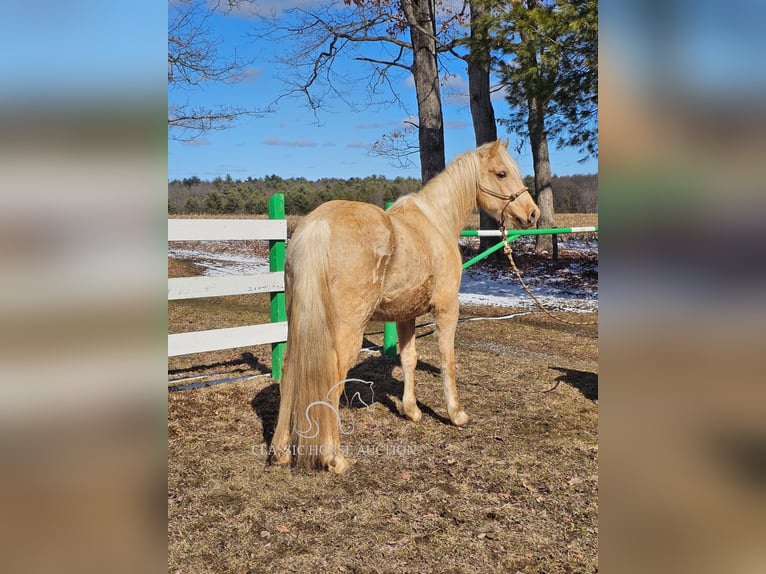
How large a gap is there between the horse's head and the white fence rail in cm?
193

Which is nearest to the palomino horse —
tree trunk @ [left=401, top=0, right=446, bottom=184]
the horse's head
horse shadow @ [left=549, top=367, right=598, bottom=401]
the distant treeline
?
the horse's head

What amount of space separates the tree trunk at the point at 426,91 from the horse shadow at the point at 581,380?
5615 mm

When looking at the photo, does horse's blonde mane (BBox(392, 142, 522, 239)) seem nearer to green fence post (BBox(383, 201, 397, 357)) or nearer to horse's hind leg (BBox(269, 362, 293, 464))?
horse's hind leg (BBox(269, 362, 293, 464))

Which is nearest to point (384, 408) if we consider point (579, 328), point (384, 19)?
point (579, 328)

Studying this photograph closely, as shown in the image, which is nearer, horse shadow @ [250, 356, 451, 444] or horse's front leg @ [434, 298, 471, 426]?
horse's front leg @ [434, 298, 471, 426]

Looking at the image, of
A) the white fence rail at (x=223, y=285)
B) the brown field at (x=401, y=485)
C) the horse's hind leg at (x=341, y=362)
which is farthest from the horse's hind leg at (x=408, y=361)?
the white fence rail at (x=223, y=285)

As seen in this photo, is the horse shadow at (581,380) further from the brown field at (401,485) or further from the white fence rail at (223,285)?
the white fence rail at (223,285)

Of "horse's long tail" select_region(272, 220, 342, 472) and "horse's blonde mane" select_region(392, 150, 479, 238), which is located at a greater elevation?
"horse's blonde mane" select_region(392, 150, 479, 238)

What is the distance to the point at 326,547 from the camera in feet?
7.72

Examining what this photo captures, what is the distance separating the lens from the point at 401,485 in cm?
296

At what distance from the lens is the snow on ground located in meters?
10.1

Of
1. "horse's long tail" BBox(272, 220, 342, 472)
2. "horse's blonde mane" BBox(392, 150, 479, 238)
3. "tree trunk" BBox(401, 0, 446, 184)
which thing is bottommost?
"horse's long tail" BBox(272, 220, 342, 472)
